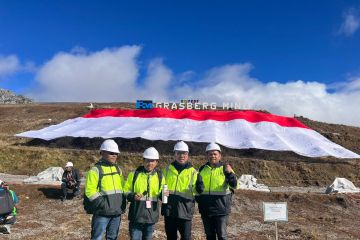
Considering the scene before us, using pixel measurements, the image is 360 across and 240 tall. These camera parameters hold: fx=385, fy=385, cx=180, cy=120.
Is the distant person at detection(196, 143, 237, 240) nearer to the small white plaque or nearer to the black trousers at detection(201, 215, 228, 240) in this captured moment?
the black trousers at detection(201, 215, 228, 240)

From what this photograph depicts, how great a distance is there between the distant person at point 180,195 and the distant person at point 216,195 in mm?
220

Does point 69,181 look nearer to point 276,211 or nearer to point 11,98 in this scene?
point 276,211

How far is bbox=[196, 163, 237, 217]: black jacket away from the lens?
21.0 feet

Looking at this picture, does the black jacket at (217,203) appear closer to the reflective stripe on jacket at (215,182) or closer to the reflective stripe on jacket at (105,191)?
the reflective stripe on jacket at (215,182)

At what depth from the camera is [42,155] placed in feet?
77.4

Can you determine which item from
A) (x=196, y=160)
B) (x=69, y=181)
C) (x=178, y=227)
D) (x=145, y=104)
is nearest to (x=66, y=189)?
(x=69, y=181)

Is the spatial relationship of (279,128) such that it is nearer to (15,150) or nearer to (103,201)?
(15,150)

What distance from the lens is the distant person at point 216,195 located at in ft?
21.0

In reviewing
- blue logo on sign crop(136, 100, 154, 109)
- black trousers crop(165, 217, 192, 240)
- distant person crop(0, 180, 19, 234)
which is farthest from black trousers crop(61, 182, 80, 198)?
blue logo on sign crop(136, 100, 154, 109)

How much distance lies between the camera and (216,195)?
647 centimetres

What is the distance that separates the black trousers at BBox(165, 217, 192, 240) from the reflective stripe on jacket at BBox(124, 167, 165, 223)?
0.42 m

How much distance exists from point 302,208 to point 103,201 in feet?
36.4

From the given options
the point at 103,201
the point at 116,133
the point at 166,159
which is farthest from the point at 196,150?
the point at 103,201

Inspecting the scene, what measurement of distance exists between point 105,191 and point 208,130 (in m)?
19.1
